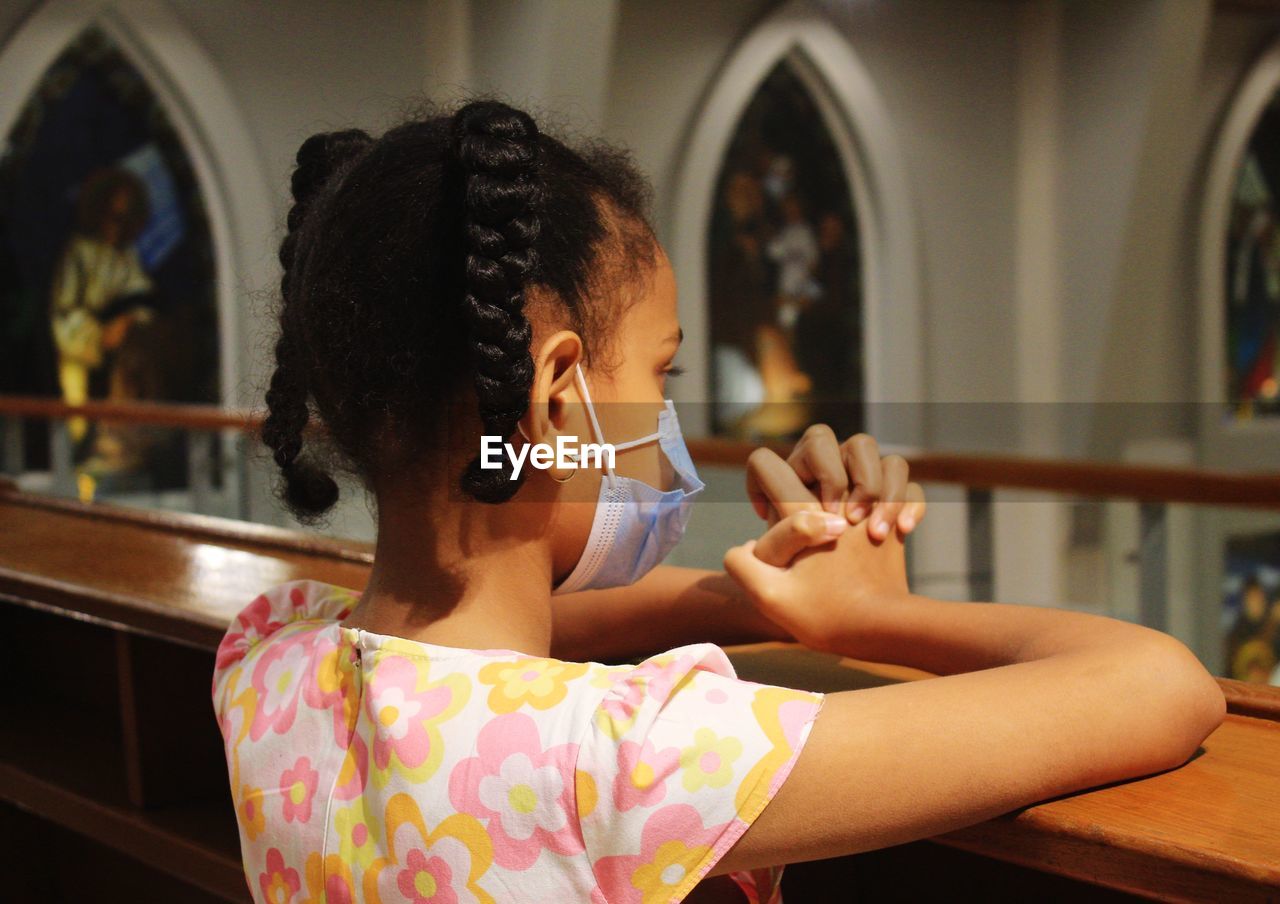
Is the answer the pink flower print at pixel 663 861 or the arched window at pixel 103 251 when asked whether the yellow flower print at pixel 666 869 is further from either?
the arched window at pixel 103 251

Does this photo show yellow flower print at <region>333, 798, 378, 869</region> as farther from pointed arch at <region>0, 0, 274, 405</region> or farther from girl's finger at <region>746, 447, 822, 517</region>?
pointed arch at <region>0, 0, 274, 405</region>

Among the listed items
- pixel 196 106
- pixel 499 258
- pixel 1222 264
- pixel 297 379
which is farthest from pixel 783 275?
pixel 499 258

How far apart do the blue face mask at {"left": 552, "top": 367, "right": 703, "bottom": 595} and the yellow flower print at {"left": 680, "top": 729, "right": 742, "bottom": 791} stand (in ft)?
1.00

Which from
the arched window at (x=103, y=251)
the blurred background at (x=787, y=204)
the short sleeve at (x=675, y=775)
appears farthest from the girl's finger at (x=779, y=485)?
the arched window at (x=103, y=251)

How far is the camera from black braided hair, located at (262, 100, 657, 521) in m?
0.94

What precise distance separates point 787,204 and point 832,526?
333 inches

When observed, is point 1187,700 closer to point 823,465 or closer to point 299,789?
point 823,465

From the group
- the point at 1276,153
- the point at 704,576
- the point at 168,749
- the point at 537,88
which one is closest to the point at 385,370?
the point at 704,576

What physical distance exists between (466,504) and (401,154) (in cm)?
29

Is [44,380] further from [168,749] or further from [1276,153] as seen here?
[1276,153]

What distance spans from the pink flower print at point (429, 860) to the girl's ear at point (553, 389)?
0.96ft

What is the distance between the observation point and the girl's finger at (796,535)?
3.71 ft

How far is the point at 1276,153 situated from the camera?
1044 cm

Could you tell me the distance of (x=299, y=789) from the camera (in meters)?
0.99
